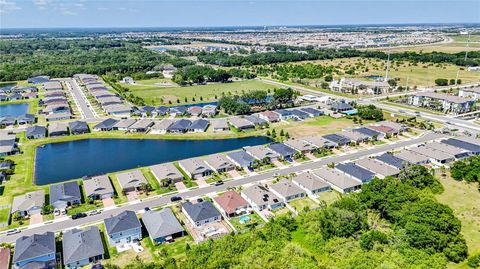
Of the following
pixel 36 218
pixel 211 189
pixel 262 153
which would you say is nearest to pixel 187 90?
pixel 262 153

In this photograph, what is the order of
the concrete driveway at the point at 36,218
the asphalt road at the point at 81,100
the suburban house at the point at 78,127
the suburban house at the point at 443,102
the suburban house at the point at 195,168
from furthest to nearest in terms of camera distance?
1. the asphalt road at the point at 81,100
2. the suburban house at the point at 443,102
3. the suburban house at the point at 78,127
4. the suburban house at the point at 195,168
5. the concrete driveway at the point at 36,218

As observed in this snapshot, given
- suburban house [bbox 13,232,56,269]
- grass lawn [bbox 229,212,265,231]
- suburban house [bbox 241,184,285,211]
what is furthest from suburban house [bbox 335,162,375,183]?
suburban house [bbox 13,232,56,269]

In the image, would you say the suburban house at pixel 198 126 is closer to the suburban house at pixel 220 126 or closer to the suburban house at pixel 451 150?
the suburban house at pixel 220 126

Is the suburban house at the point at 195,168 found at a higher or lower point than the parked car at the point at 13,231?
higher

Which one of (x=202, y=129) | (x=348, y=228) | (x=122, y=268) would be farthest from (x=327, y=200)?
(x=202, y=129)

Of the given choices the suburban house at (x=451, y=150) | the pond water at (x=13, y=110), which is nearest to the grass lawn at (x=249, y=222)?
the suburban house at (x=451, y=150)

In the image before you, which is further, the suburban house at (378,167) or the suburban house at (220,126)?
the suburban house at (220,126)

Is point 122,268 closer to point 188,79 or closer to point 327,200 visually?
point 327,200
